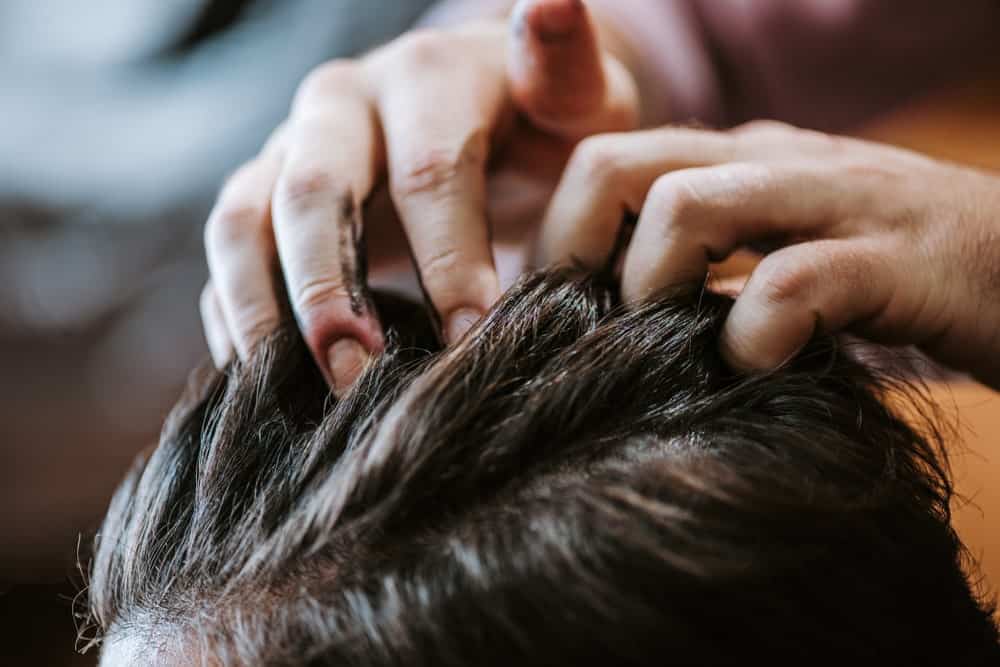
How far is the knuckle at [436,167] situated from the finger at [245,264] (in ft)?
0.40

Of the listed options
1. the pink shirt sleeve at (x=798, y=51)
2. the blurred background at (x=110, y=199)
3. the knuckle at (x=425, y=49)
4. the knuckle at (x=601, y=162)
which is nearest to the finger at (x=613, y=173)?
the knuckle at (x=601, y=162)

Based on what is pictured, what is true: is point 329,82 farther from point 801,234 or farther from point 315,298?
point 801,234

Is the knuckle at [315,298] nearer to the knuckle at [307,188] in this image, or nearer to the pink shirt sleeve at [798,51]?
the knuckle at [307,188]

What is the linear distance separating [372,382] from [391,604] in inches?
→ 7.2

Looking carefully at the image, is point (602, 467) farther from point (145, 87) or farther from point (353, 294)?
point (145, 87)

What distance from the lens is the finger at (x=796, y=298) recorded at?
1.99 ft

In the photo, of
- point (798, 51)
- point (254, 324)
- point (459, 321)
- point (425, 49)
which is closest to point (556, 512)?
point (459, 321)

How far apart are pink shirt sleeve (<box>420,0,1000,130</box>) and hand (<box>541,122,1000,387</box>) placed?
599 mm

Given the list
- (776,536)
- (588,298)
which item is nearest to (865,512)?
(776,536)

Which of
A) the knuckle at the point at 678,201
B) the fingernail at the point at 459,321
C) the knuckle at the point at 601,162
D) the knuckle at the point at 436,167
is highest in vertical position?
the knuckle at the point at 436,167

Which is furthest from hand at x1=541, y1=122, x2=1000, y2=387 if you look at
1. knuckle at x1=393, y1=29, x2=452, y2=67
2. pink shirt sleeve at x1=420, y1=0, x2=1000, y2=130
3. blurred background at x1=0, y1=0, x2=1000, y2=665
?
blurred background at x1=0, y1=0, x2=1000, y2=665

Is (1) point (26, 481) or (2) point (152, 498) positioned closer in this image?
(2) point (152, 498)

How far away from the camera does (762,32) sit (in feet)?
4.45

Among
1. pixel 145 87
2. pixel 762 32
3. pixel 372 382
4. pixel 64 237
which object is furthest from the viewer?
pixel 145 87
